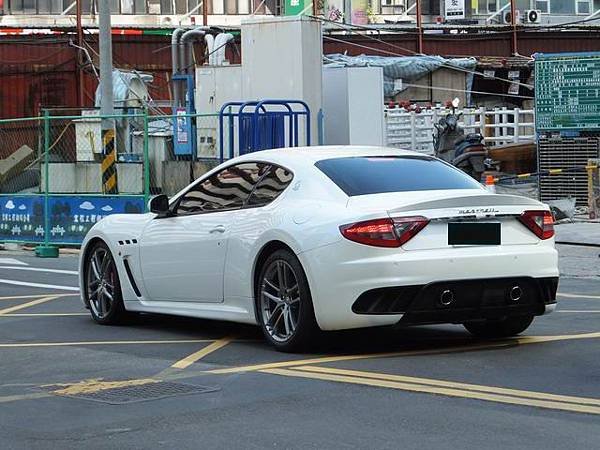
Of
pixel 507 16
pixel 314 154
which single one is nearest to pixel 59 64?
pixel 507 16

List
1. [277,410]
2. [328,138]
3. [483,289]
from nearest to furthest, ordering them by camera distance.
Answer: [277,410]
[483,289]
[328,138]

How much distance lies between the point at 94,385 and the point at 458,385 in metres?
2.19

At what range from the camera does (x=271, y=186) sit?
903cm

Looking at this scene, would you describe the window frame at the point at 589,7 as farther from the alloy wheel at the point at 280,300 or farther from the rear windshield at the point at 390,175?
the alloy wheel at the point at 280,300

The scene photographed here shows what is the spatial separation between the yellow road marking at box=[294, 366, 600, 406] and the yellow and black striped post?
483 inches

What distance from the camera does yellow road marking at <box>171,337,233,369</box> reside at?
816 centimetres

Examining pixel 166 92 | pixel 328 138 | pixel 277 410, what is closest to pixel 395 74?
pixel 166 92

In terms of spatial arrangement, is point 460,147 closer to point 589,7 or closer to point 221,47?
point 221,47

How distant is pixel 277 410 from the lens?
257 inches

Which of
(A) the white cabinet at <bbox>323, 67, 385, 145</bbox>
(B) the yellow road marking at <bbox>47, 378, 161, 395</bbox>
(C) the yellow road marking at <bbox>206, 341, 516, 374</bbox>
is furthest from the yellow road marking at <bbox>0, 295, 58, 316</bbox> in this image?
(A) the white cabinet at <bbox>323, 67, 385, 145</bbox>

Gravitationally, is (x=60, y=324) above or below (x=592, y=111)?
below

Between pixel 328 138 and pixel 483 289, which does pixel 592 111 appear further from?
pixel 483 289

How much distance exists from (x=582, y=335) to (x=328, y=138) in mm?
14437

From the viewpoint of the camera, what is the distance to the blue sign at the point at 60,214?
1902 centimetres
